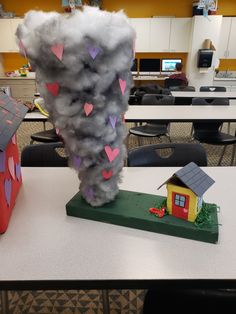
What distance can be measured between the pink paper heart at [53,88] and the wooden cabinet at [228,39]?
257 inches

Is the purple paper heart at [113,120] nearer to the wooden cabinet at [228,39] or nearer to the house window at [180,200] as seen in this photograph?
the house window at [180,200]

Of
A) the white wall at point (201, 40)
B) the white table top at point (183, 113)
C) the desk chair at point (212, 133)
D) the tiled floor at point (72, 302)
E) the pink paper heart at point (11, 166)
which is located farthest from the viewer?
the white wall at point (201, 40)

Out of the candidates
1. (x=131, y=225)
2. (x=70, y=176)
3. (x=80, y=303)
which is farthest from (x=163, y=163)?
(x=80, y=303)

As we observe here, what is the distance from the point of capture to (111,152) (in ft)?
2.68

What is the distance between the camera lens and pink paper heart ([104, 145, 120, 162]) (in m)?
0.81

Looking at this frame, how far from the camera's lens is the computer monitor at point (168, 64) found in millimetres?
6402

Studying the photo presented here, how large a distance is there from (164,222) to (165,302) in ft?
0.75

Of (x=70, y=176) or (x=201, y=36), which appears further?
(x=201, y=36)

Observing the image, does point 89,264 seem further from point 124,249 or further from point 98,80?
point 98,80

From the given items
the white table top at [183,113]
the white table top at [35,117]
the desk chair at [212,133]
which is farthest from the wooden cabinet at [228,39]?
the white table top at [35,117]

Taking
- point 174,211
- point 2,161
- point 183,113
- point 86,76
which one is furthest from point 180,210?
point 183,113

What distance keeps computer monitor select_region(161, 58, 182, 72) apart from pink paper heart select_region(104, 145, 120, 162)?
6104mm

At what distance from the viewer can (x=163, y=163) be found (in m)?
1.47

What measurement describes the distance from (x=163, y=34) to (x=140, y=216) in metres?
6.20
